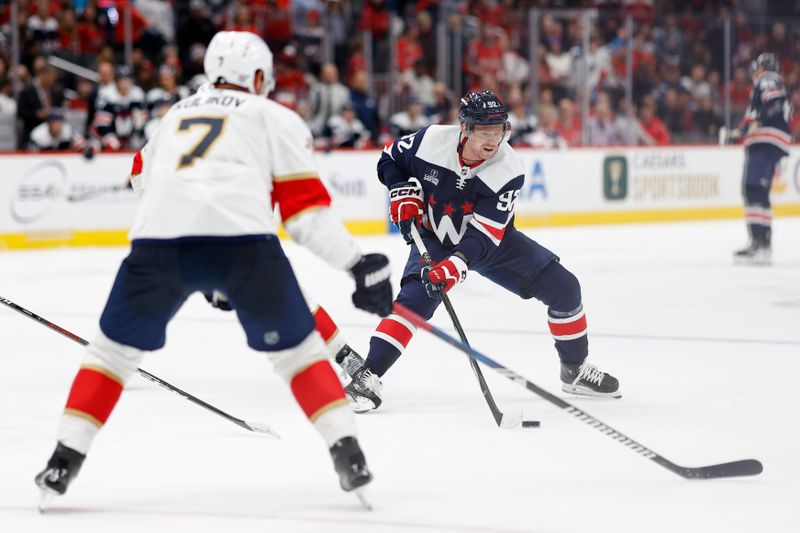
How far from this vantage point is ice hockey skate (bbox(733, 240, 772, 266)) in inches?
367

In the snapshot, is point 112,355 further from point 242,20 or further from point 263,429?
point 242,20

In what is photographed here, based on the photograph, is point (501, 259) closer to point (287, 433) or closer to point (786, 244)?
point (287, 433)

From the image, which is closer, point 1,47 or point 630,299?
point 630,299

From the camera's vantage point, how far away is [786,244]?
1106 centimetres

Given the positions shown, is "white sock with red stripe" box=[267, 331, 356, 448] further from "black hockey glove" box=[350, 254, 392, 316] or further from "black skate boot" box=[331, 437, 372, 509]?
"black hockey glove" box=[350, 254, 392, 316]

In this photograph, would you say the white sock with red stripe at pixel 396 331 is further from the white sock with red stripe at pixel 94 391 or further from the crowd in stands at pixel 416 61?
the crowd in stands at pixel 416 61

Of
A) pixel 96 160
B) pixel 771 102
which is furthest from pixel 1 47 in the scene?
pixel 771 102

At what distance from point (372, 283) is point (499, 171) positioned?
4.83 feet

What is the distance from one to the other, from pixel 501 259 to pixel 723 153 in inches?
400

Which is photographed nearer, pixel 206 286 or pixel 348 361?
pixel 206 286

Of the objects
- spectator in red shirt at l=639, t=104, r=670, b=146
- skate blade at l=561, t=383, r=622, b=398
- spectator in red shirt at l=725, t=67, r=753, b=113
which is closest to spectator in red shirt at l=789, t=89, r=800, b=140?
spectator in red shirt at l=725, t=67, r=753, b=113

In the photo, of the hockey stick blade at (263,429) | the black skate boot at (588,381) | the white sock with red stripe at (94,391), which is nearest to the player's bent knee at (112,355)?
the white sock with red stripe at (94,391)

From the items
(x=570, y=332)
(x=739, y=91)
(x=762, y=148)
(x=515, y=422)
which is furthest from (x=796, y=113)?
(x=515, y=422)

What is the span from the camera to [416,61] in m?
13.5
